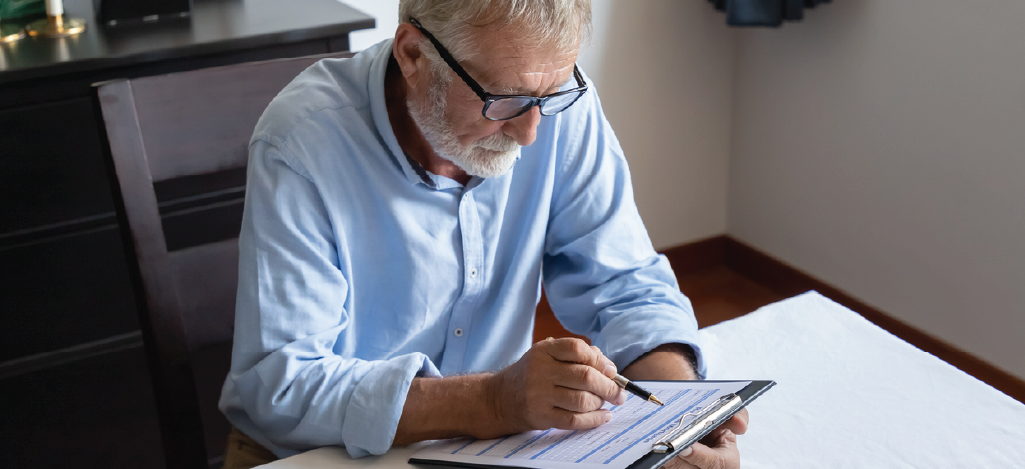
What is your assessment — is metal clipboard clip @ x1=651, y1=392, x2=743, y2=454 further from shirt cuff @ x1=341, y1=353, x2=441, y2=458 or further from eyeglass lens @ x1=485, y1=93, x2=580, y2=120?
eyeglass lens @ x1=485, y1=93, x2=580, y2=120

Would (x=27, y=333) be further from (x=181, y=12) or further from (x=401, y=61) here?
(x=401, y=61)

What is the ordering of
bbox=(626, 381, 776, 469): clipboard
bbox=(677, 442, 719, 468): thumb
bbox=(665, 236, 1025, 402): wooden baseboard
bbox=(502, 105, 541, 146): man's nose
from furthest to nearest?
bbox=(665, 236, 1025, 402): wooden baseboard < bbox=(502, 105, 541, 146): man's nose < bbox=(677, 442, 719, 468): thumb < bbox=(626, 381, 776, 469): clipboard

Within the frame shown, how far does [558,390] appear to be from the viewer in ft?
2.86

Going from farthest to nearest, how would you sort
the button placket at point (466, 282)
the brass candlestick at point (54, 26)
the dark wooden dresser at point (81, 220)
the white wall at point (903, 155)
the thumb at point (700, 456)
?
the white wall at point (903, 155) < the brass candlestick at point (54, 26) < the dark wooden dresser at point (81, 220) < the button placket at point (466, 282) < the thumb at point (700, 456)

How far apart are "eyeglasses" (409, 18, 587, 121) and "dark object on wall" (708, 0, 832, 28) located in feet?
4.87

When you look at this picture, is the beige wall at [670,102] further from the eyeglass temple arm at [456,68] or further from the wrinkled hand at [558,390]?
the wrinkled hand at [558,390]

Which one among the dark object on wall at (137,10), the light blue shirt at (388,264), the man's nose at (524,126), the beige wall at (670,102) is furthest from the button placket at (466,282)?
the beige wall at (670,102)

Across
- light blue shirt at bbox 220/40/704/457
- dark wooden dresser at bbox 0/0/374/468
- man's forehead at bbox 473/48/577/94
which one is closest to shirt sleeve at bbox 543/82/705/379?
light blue shirt at bbox 220/40/704/457

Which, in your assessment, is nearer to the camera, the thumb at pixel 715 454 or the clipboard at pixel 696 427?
the clipboard at pixel 696 427

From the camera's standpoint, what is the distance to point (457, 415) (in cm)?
91

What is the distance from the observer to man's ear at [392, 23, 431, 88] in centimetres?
105

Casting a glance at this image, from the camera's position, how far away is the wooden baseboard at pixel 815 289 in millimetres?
2234

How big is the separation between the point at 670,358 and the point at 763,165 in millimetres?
1893

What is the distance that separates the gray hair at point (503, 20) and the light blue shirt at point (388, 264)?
153 mm
